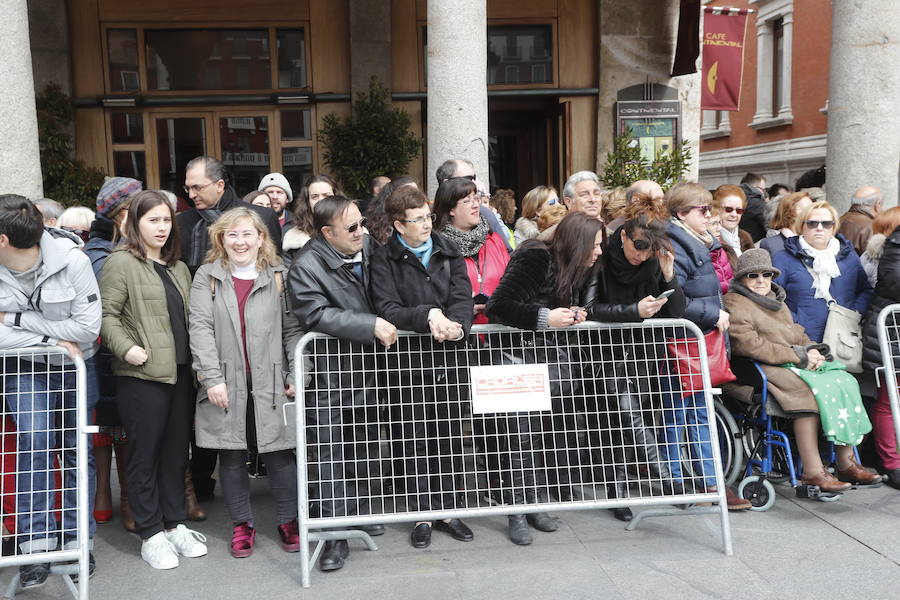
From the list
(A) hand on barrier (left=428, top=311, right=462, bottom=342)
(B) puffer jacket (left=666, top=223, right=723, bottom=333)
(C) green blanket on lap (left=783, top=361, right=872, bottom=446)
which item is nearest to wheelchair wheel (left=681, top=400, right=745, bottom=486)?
(C) green blanket on lap (left=783, top=361, right=872, bottom=446)

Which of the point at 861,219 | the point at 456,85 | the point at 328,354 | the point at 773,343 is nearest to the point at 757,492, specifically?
the point at 773,343

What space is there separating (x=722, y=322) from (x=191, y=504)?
11.8 ft

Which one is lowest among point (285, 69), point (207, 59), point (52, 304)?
point (52, 304)

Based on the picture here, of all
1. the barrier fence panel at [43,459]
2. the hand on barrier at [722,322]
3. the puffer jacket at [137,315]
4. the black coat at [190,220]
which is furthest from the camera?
the black coat at [190,220]

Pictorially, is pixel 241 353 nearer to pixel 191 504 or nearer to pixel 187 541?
pixel 187 541

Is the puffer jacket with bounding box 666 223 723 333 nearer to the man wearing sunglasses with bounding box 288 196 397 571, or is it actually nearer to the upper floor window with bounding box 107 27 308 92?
the man wearing sunglasses with bounding box 288 196 397 571

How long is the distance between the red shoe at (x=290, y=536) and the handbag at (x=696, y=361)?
240 cm

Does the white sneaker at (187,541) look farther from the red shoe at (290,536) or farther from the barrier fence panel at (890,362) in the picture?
the barrier fence panel at (890,362)

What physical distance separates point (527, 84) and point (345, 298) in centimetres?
899

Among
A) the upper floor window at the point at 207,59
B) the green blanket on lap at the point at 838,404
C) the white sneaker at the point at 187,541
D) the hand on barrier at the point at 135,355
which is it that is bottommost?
the white sneaker at the point at 187,541

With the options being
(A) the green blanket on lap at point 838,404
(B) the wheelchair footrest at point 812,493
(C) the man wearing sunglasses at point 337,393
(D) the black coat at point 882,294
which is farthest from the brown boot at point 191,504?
(D) the black coat at point 882,294

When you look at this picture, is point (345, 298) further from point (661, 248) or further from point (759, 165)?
point (759, 165)

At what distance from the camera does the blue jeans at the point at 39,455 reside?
425cm

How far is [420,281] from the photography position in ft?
15.6
